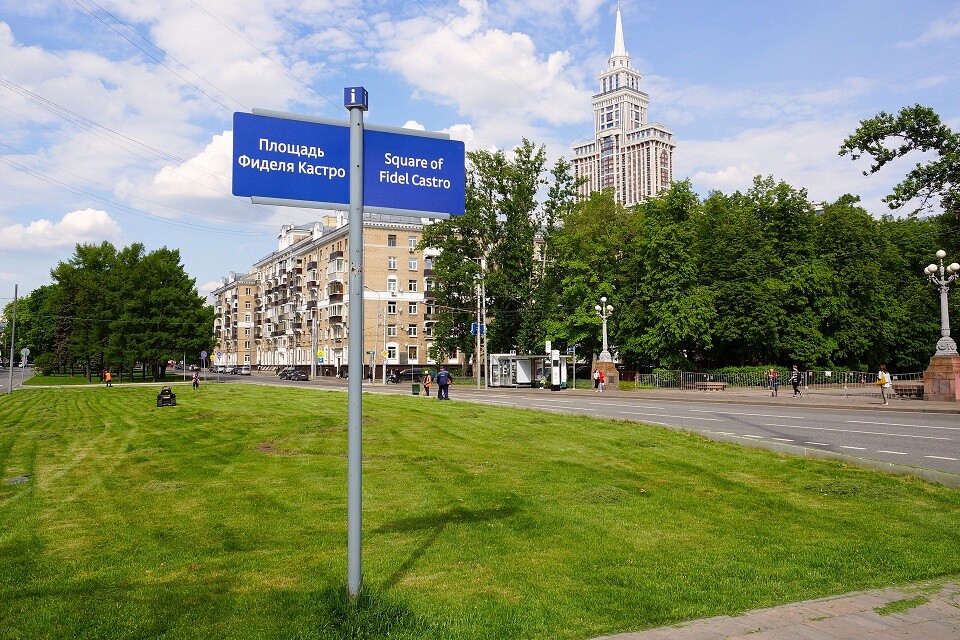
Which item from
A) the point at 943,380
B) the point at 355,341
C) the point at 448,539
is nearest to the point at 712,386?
the point at 943,380

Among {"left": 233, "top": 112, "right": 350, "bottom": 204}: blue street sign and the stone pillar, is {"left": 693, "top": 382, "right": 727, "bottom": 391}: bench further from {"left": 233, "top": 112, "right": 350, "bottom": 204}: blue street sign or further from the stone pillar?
{"left": 233, "top": 112, "right": 350, "bottom": 204}: blue street sign

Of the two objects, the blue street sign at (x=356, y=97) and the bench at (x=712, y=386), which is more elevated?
the blue street sign at (x=356, y=97)

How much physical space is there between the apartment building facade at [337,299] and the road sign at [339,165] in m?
61.8

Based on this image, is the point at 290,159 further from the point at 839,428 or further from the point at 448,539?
the point at 839,428

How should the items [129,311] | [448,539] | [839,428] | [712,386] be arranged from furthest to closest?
1. [129,311]
2. [712,386]
3. [839,428]
4. [448,539]

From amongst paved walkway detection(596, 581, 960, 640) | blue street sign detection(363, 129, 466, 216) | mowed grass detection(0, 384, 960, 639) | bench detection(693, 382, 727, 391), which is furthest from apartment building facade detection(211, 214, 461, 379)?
paved walkway detection(596, 581, 960, 640)

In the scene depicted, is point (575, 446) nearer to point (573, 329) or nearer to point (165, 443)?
point (165, 443)

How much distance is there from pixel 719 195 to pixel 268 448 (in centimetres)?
5504

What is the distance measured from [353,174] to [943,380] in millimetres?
31993

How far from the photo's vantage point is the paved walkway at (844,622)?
14.9 feet

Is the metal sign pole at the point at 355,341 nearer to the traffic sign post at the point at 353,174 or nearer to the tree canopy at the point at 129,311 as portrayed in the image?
the traffic sign post at the point at 353,174

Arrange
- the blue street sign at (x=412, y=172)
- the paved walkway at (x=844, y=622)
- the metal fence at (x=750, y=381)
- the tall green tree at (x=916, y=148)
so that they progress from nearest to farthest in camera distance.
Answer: the paved walkway at (x=844, y=622), the blue street sign at (x=412, y=172), the tall green tree at (x=916, y=148), the metal fence at (x=750, y=381)

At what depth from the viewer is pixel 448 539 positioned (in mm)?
7062

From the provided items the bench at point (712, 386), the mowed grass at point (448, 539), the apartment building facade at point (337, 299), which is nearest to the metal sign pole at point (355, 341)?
the mowed grass at point (448, 539)
